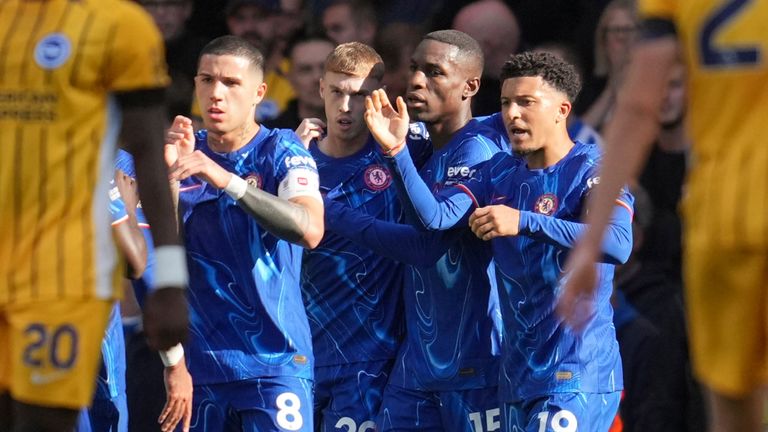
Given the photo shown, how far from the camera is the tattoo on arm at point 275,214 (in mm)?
7586

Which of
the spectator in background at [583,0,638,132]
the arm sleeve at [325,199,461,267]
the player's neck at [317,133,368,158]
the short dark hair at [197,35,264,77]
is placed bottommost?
the arm sleeve at [325,199,461,267]

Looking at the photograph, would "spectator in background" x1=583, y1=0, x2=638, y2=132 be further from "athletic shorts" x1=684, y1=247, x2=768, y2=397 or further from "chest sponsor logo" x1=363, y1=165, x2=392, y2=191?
"athletic shorts" x1=684, y1=247, x2=768, y2=397

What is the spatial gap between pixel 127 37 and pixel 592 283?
166 cm

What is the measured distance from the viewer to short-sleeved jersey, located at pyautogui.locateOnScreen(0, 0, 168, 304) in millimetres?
5293

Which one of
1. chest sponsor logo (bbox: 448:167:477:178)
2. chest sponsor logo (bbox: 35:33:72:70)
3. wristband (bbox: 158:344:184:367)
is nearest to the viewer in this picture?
chest sponsor logo (bbox: 35:33:72:70)

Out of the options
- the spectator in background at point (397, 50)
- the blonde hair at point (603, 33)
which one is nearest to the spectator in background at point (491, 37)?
the spectator in background at point (397, 50)

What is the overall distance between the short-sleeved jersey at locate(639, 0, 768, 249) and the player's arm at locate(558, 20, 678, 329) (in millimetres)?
75

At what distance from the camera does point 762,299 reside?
15.2 feet

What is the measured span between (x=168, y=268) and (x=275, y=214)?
2310mm

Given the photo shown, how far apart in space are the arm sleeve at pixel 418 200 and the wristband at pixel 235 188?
0.76 m

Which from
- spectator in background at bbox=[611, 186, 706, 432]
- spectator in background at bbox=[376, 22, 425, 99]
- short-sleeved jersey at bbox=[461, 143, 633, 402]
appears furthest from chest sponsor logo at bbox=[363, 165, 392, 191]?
spectator in background at bbox=[376, 22, 425, 99]

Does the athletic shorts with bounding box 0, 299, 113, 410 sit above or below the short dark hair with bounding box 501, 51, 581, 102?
below

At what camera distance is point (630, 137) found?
482 cm

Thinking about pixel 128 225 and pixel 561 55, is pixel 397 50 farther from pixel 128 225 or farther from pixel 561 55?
pixel 128 225
